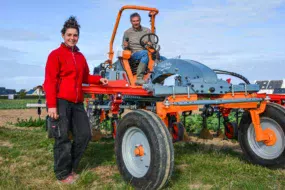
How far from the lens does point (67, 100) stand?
439 centimetres

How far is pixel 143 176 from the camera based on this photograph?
386cm

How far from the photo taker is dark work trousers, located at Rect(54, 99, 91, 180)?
14.3 feet

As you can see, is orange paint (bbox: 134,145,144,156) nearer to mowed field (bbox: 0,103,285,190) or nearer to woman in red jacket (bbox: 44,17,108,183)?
mowed field (bbox: 0,103,285,190)

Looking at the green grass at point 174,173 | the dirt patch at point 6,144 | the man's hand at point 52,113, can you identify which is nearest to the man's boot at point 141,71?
Result: the green grass at point 174,173

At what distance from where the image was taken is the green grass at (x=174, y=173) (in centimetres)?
421

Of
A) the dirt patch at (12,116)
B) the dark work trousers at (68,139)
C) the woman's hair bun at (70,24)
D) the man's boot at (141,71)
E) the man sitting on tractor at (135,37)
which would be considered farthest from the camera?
the dirt patch at (12,116)

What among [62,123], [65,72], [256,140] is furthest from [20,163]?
[256,140]

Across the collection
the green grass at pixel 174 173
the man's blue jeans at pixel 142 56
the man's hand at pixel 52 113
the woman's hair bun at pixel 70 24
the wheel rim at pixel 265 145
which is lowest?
the green grass at pixel 174 173

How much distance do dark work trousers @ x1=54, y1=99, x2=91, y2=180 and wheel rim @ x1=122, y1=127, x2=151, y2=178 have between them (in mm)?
672

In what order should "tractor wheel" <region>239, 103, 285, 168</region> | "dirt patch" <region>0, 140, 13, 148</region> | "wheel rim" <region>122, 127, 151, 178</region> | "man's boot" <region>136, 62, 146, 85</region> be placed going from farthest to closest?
"dirt patch" <region>0, 140, 13, 148</region>
"man's boot" <region>136, 62, 146, 85</region>
"tractor wheel" <region>239, 103, 285, 168</region>
"wheel rim" <region>122, 127, 151, 178</region>

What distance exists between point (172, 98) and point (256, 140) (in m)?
1.63

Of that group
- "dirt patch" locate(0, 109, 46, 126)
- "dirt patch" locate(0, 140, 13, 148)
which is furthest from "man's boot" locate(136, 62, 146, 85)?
"dirt patch" locate(0, 109, 46, 126)

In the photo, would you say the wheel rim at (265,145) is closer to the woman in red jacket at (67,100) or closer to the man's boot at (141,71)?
the man's boot at (141,71)

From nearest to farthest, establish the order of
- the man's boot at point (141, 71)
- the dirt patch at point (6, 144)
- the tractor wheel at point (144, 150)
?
1. the tractor wheel at point (144, 150)
2. the man's boot at point (141, 71)
3. the dirt patch at point (6, 144)
